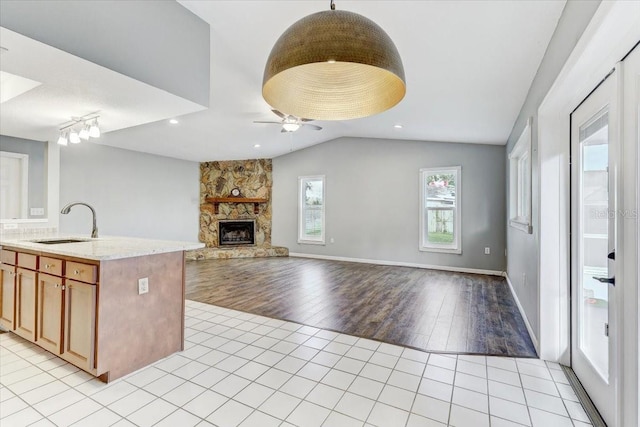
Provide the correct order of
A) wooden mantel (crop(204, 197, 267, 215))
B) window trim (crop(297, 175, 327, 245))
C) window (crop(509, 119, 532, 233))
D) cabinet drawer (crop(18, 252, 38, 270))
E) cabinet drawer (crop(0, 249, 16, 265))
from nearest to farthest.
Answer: cabinet drawer (crop(18, 252, 38, 270))
cabinet drawer (crop(0, 249, 16, 265))
window (crop(509, 119, 532, 233))
window trim (crop(297, 175, 327, 245))
wooden mantel (crop(204, 197, 267, 215))

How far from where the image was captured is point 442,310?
3.62m

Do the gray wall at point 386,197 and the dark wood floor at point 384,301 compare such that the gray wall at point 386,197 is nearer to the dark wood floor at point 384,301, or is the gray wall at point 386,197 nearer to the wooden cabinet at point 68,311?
the dark wood floor at point 384,301

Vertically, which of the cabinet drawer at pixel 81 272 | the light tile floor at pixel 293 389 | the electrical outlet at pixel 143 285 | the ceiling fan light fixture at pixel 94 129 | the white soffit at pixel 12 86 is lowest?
the light tile floor at pixel 293 389

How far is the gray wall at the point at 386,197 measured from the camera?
5.68 metres

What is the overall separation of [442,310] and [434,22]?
2949 millimetres

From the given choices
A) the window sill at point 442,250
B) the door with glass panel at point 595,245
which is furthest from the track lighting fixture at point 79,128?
the window sill at point 442,250

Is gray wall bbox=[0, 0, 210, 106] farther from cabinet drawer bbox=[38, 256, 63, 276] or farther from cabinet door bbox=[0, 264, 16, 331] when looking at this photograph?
cabinet door bbox=[0, 264, 16, 331]

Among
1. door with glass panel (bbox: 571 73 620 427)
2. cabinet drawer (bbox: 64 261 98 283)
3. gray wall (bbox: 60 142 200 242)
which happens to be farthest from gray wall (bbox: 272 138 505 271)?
cabinet drawer (bbox: 64 261 98 283)

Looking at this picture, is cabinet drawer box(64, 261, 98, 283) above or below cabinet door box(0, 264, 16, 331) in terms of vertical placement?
above

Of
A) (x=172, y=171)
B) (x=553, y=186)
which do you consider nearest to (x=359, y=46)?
(x=553, y=186)

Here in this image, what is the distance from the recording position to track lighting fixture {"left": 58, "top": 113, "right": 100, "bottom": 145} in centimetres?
295

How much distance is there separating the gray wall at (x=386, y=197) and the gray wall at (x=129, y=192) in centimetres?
227

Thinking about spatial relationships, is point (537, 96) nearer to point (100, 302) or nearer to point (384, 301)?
point (384, 301)

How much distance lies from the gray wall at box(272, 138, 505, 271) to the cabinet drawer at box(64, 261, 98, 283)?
17.8 feet
